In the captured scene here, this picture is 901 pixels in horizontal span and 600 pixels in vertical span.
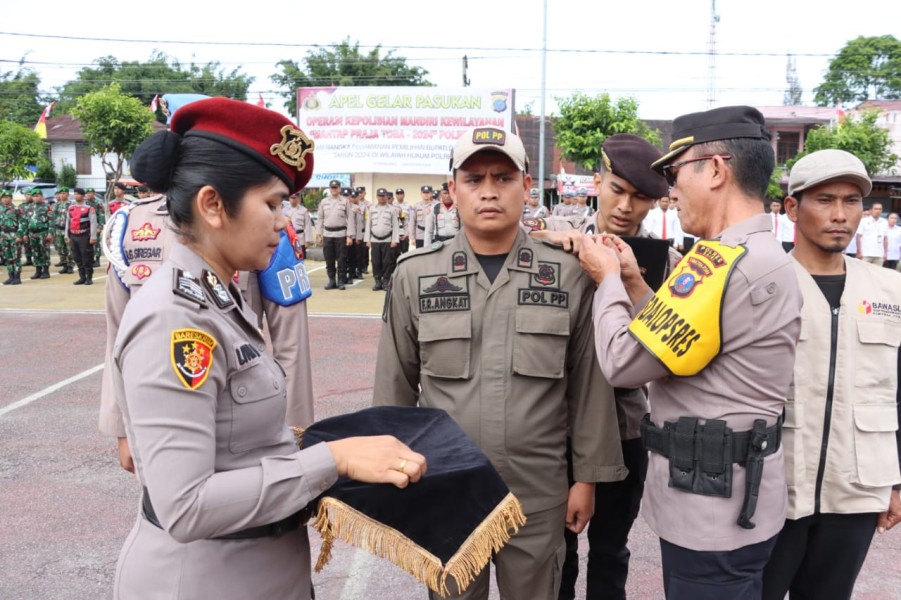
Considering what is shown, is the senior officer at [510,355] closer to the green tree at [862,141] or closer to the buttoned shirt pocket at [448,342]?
the buttoned shirt pocket at [448,342]

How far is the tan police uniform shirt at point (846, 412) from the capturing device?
2338 millimetres

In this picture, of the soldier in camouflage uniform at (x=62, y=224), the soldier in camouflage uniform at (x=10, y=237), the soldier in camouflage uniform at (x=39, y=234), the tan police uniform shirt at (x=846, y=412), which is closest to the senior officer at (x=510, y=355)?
the tan police uniform shirt at (x=846, y=412)

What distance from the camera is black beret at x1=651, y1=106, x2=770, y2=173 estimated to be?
205 cm

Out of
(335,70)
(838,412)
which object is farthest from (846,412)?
(335,70)

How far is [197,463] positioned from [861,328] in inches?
82.1

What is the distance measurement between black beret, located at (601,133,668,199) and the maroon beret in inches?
70.0

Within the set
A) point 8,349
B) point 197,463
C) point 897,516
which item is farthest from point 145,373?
point 8,349

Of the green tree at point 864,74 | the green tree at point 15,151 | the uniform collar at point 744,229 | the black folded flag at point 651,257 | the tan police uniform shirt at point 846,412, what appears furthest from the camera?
the green tree at point 864,74

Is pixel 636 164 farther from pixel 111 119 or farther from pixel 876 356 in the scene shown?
pixel 111 119

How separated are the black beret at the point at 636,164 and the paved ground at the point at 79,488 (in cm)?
178

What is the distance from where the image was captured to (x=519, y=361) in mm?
2227

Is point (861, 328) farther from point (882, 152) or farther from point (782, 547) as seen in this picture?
point (882, 152)

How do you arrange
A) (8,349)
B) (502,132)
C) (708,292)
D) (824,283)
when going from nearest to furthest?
(708,292)
(502,132)
(824,283)
(8,349)

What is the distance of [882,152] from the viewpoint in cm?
2923
